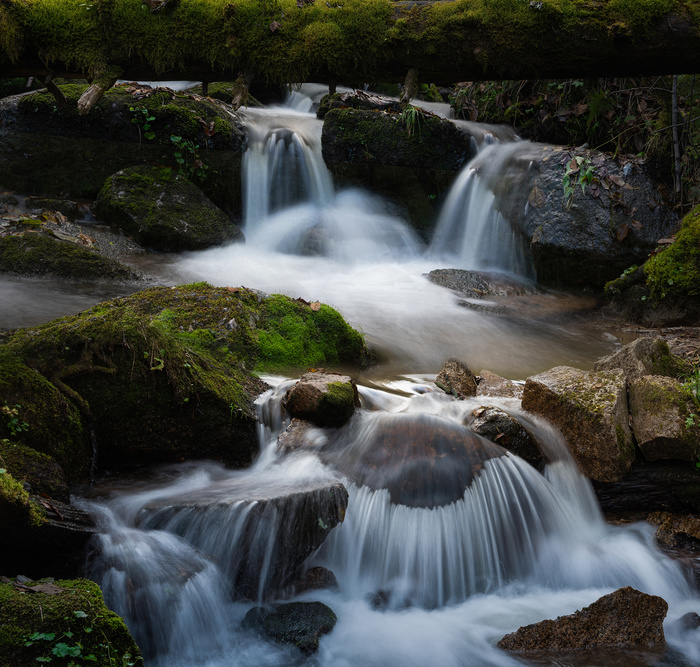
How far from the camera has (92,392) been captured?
396 cm

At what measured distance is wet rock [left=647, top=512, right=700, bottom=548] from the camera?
4.46m

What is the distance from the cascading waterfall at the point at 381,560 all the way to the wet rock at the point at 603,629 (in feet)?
0.48

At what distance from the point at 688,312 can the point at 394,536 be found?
244 inches

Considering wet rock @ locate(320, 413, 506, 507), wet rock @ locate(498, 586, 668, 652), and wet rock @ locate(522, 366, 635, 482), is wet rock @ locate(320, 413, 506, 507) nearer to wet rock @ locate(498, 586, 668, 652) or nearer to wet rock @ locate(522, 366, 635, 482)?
wet rock @ locate(522, 366, 635, 482)

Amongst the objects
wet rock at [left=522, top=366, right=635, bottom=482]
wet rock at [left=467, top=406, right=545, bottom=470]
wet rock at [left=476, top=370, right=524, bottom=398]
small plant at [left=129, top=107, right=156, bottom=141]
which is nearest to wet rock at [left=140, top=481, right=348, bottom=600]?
wet rock at [left=467, top=406, right=545, bottom=470]

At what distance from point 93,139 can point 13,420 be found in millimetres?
8773

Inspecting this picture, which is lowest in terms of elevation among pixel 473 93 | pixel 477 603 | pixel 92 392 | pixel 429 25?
pixel 477 603

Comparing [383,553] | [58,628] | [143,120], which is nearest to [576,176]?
[143,120]

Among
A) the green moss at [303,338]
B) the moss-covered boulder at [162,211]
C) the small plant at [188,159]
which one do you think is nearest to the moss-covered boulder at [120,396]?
the green moss at [303,338]

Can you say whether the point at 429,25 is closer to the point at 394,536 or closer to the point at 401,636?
the point at 394,536

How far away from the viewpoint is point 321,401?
462cm

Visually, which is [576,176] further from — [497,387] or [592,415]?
[592,415]

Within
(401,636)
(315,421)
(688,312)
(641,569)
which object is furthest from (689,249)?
(401,636)

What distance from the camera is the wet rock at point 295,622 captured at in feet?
10.9
